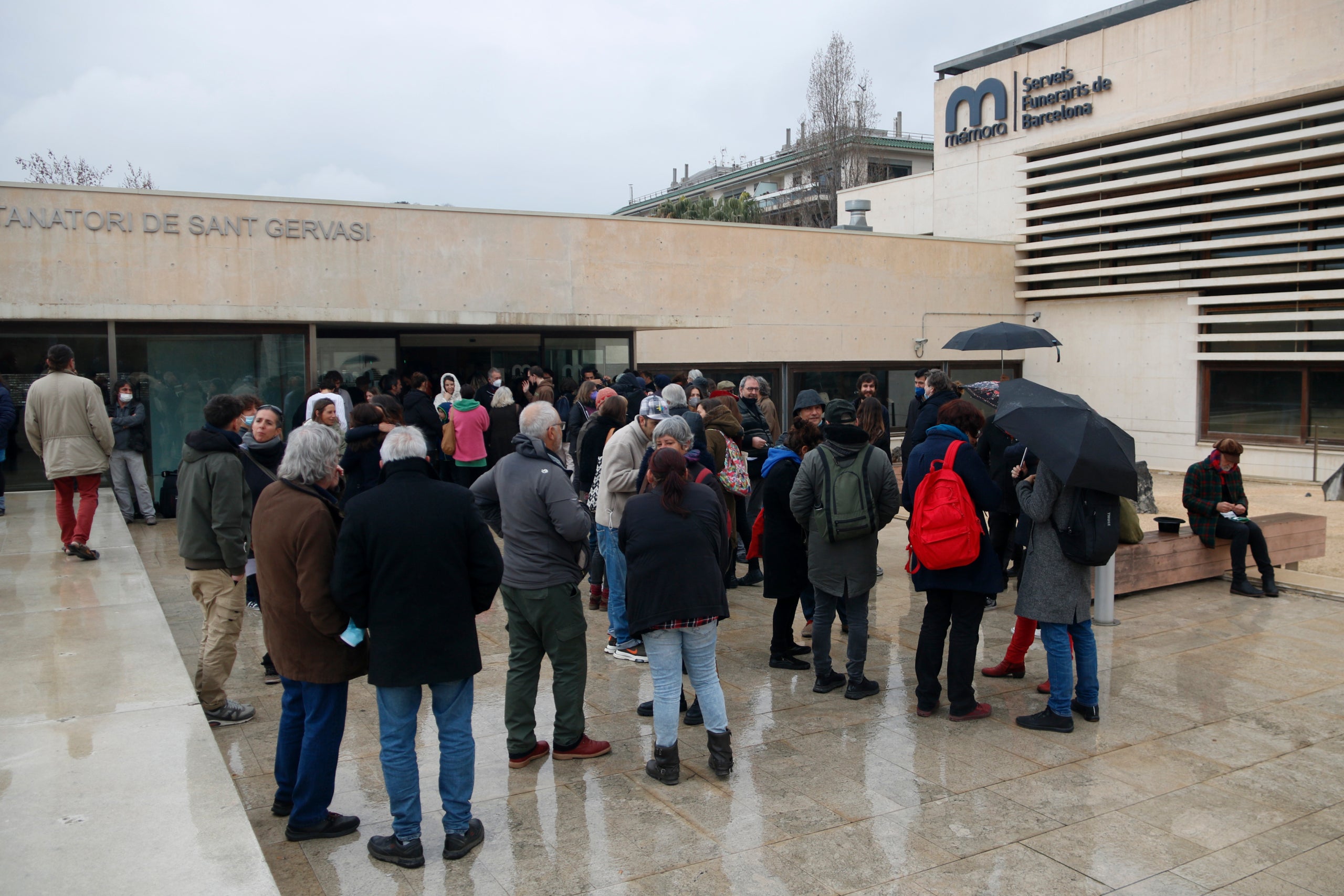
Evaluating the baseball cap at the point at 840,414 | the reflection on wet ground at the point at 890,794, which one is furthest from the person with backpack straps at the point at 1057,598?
the baseball cap at the point at 840,414

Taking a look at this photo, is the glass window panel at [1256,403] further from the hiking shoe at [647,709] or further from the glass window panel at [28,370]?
the glass window panel at [28,370]

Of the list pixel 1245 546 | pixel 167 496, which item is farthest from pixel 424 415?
pixel 1245 546

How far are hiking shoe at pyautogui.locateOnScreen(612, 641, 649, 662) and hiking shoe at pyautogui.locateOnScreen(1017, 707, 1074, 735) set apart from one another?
251 cm

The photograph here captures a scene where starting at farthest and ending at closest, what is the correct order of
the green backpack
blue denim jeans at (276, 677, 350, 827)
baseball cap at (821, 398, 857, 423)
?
1. baseball cap at (821, 398, 857, 423)
2. the green backpack
3. blue denim jeans at (276, 677, 350, 827)

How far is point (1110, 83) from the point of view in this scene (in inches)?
810

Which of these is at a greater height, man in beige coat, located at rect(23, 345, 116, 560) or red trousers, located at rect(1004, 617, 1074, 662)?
man in beige coat, located at rect(23, 345, 116, 560)

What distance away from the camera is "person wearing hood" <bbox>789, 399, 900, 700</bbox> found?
5715mm

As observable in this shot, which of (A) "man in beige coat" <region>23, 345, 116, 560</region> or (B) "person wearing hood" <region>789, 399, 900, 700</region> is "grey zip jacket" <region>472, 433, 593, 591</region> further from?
(A) "man in beige coat" <region>23, 345, 116, 560</region>

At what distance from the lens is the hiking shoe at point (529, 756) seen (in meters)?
4.87

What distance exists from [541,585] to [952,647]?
2474mm

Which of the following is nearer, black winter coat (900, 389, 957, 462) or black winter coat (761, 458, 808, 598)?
black winter coat (761, 458, 808, 598)

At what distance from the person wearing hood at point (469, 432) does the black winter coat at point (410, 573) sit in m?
7.06

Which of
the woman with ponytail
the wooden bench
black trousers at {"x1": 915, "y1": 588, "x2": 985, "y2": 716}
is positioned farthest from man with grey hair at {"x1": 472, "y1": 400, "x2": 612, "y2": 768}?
the wooden bench

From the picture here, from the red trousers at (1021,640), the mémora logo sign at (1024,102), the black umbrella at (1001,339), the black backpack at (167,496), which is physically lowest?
the red trousers at (1021,640)
